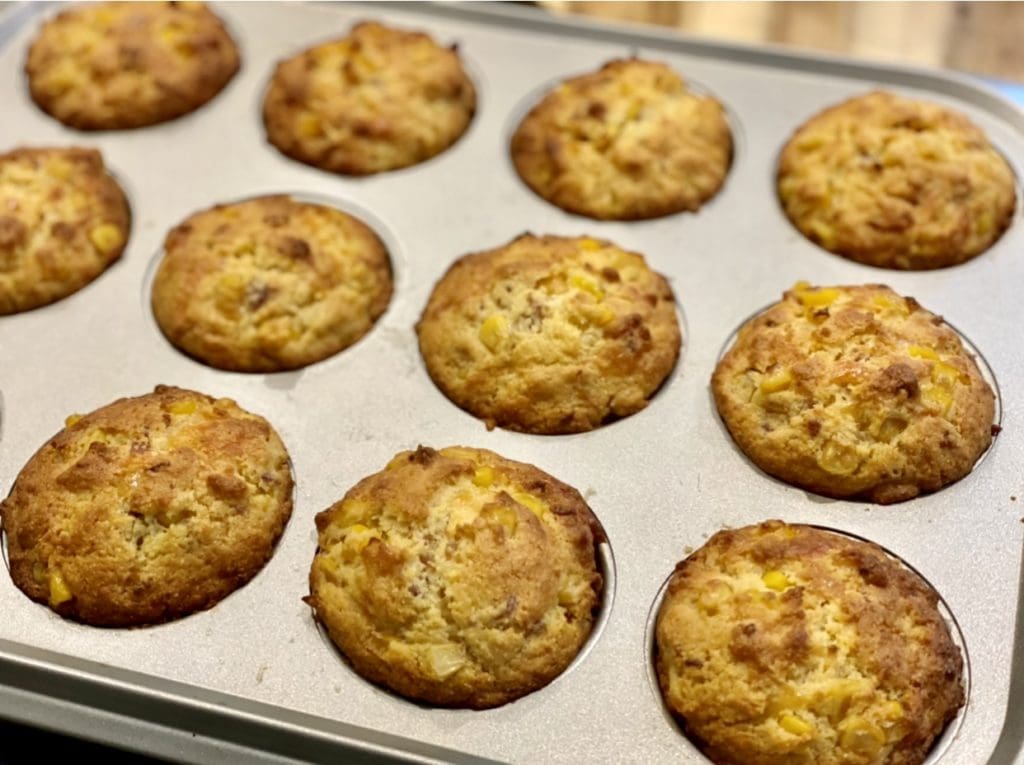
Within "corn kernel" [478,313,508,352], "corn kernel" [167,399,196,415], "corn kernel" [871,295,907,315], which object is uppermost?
"corn kernel" [871,295,907,315]

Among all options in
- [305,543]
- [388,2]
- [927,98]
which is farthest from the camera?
[388,2]

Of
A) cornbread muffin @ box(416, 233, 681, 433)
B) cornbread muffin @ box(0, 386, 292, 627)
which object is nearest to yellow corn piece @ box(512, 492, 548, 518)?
cornbread muffin @ box(416, 233, 681, 433)

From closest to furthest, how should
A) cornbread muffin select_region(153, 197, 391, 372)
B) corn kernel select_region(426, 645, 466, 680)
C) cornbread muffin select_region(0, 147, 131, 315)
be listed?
corn kernel select_region(426, 645, 466, 680), cornbread muffin select_region(153, 197, 391, 372), cornbread muffin select_region(0, 147, 131, 315)

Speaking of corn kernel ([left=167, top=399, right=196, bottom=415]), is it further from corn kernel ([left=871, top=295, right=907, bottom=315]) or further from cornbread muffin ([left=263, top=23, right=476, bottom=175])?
corn kernel ([left=871, top=295, right=907, bottom=315])

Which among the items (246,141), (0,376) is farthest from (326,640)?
(246,141)

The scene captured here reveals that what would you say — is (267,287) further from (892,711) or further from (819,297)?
(892,711)

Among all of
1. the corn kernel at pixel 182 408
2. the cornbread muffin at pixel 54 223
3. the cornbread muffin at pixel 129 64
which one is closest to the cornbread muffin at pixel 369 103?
the cornbread muffin at pixel 129 64

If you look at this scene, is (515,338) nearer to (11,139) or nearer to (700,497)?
(700,497)

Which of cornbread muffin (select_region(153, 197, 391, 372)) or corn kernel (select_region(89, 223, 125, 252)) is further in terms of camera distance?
corn kernel (select_region(89, 223, 125, 252))
